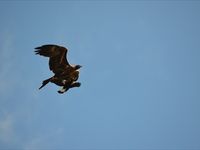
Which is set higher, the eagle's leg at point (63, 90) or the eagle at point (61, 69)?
the eagle at point (61, 69)

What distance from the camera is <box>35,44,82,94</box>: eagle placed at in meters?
25.4

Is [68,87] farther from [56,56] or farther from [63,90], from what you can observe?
[56,56]

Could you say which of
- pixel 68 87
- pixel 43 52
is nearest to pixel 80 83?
pixel 68 87

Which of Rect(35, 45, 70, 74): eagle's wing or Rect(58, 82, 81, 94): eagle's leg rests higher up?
Rect(35, 45, 70, 74): eagle's wing

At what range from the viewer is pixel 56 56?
83.6 feet

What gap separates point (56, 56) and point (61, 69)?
643mm

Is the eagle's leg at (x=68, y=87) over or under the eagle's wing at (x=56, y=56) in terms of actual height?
under

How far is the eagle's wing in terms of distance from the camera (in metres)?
25.2

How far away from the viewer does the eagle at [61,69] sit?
83.3 feet

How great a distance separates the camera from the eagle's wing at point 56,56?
82.6 ft

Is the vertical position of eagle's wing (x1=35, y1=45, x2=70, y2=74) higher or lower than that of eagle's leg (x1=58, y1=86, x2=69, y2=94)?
higher

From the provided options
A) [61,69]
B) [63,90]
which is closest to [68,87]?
[63,90]

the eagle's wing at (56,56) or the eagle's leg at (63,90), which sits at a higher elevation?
the eagle's wing at (56,56)

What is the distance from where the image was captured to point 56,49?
2538cm
